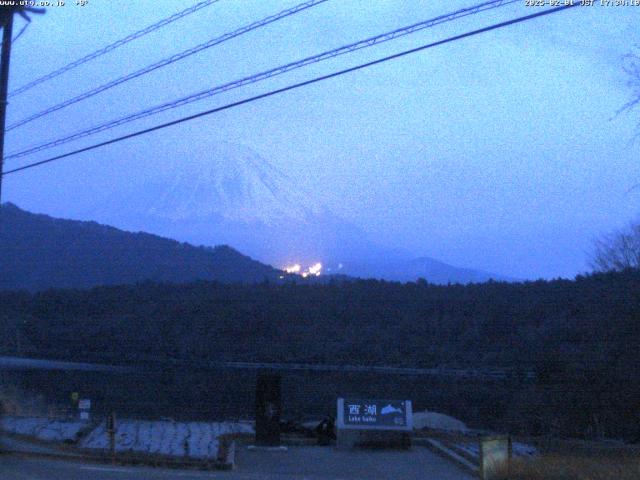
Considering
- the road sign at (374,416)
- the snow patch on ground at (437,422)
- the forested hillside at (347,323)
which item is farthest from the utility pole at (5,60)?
the forested hillside at (347,323)

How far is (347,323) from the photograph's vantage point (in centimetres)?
3644

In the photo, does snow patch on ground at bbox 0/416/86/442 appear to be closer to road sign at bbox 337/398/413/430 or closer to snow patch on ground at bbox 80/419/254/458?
snow patch on ground at bbox 80/419/254/458

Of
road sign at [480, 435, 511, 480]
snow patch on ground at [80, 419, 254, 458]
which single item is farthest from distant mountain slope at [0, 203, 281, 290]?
road sign at [480, 435, 511, 480]

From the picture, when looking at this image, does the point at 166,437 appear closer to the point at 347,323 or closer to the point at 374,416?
the point at 374,416

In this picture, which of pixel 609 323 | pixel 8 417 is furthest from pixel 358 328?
pixel 8 417

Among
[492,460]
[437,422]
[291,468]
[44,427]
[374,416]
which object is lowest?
[291,468]

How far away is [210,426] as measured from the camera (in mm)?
23172

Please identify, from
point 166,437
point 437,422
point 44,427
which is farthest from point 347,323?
point 44,427

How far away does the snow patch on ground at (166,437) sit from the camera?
18.0m

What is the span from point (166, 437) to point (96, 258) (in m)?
31.8

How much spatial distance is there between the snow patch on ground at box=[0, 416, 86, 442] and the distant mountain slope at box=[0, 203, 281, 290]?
24.7m

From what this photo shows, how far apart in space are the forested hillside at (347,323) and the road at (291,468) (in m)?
9.69

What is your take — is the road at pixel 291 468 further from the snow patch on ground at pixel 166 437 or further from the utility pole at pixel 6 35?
the utility pole at pixel 6 35

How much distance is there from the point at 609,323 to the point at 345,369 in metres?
10.2
